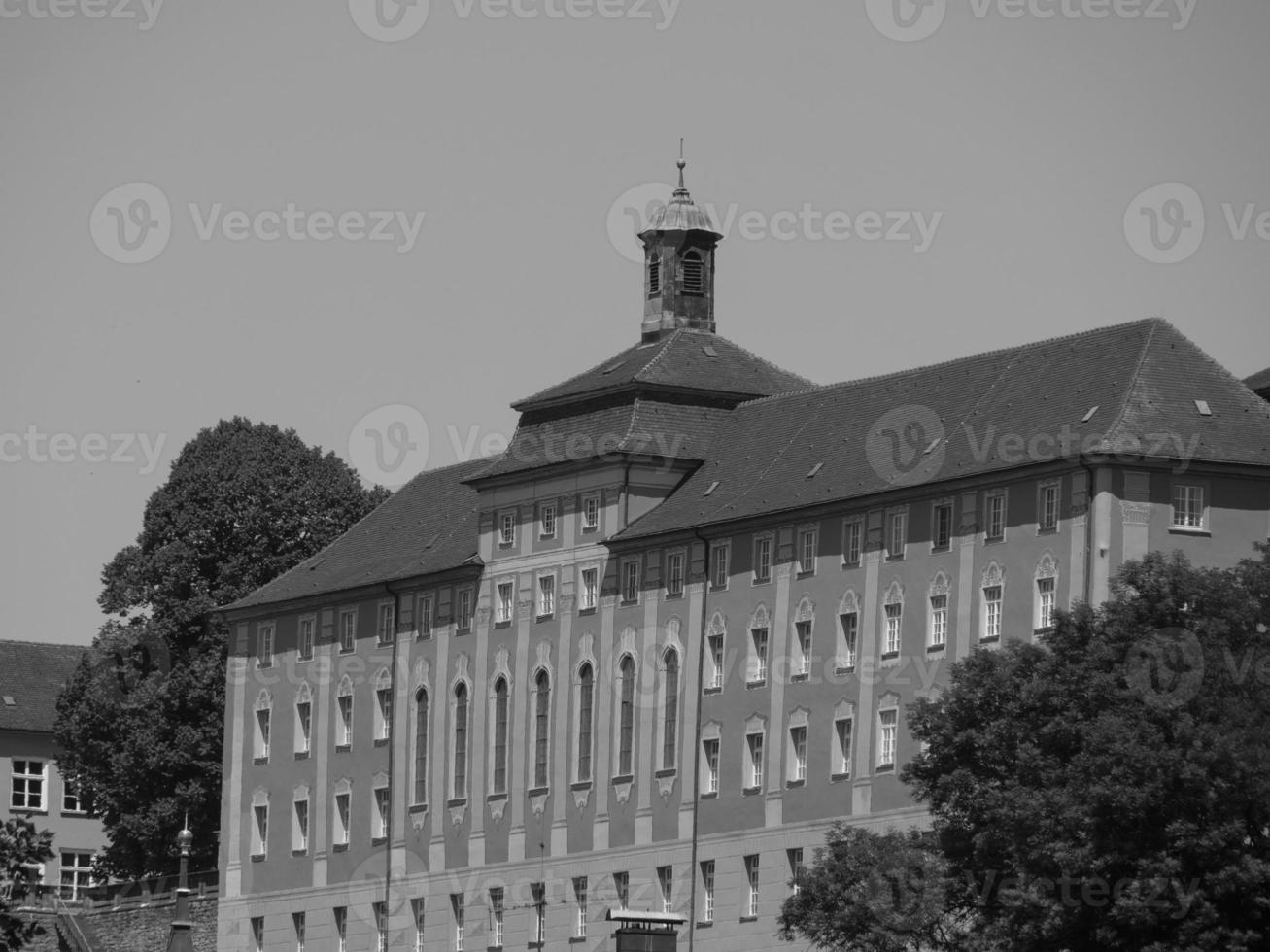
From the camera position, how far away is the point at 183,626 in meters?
148

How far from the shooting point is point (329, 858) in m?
135

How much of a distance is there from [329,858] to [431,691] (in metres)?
6.69

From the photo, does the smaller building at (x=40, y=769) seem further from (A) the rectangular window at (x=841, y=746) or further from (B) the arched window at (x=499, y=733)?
(A) the rectangular window at (x=841, y=746)

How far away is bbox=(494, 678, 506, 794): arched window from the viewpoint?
128500 mm

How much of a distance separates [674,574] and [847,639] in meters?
8.23

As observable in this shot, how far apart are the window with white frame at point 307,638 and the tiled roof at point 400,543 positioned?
0.81 metres

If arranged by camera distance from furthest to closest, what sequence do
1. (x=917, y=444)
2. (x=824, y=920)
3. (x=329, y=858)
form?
1. (x=329, y=858)
2. (x=917, y=444)
3. (x=824, y=920)

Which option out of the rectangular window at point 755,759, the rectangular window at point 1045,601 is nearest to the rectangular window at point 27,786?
the rectangular window at point 755,759

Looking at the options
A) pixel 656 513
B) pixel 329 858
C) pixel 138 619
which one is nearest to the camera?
pixel 656 513

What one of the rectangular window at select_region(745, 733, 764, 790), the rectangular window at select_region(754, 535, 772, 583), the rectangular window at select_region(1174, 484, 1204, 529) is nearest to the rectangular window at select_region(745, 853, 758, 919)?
the rectangular window at select_region(745, 733, 764, 790)

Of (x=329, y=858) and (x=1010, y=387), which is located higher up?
(x=1010, y=387)

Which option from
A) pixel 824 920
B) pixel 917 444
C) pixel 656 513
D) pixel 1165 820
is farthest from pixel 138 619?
pixel 1165 820

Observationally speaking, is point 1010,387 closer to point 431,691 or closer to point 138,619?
point 431,691

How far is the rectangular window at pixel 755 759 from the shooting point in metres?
118
